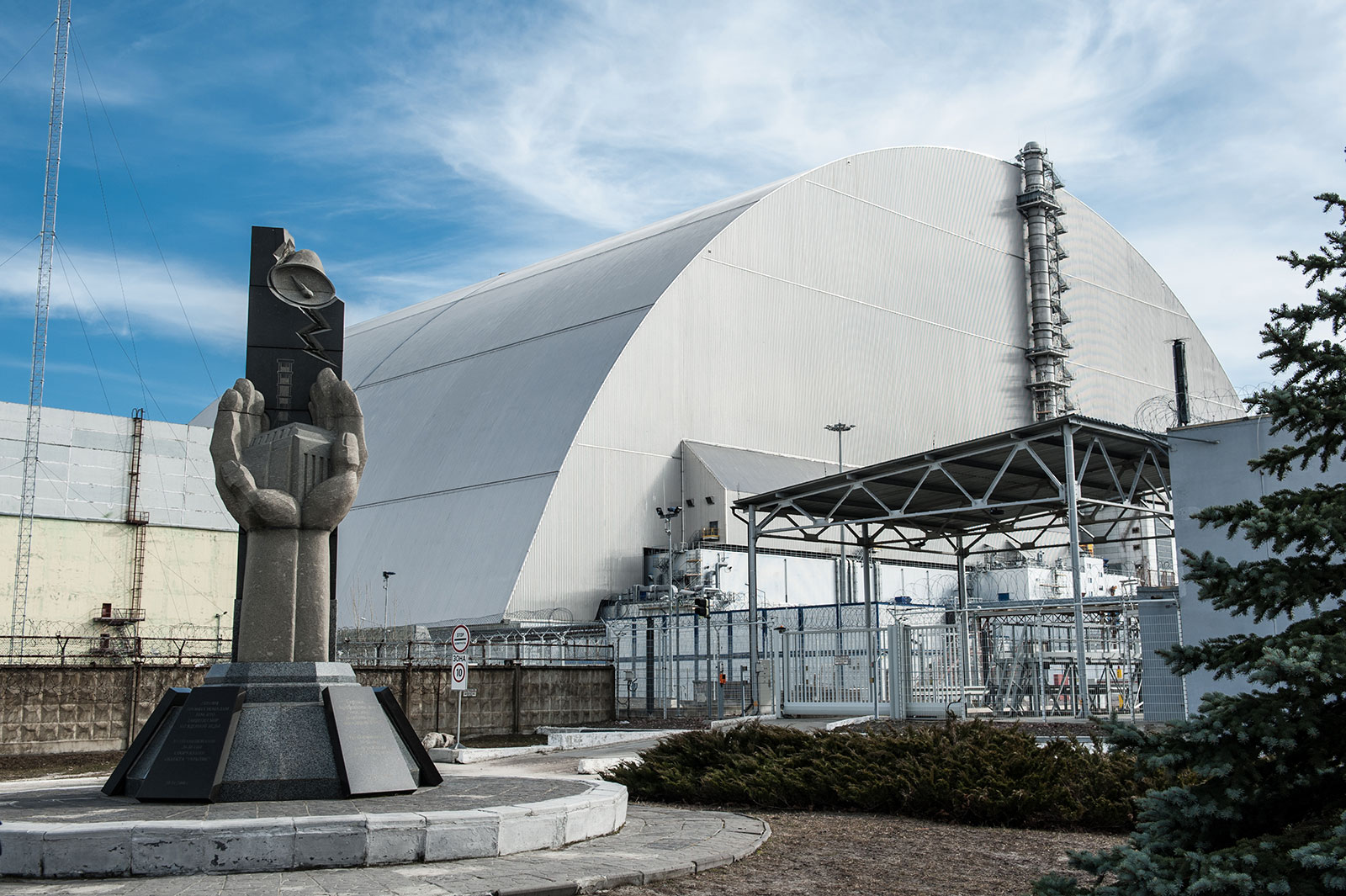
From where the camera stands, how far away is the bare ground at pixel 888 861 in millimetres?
8547

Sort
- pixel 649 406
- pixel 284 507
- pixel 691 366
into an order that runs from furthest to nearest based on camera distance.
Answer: pixel 691 366 < pixel 649 406 < pixel 284 507

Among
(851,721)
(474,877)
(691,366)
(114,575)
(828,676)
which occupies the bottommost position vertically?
(851,721)

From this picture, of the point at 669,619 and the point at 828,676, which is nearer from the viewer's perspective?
the point at 828,676

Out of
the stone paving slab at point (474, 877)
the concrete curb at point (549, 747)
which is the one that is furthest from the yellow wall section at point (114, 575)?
the stone paving slab at point (474, 877)

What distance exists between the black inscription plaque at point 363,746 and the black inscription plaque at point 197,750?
2.94 feet

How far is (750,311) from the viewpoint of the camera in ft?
162

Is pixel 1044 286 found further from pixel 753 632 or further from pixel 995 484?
pixel 753 632

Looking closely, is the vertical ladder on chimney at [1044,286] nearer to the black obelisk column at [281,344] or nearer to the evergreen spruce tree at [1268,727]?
the black obelisk column at [281,344]

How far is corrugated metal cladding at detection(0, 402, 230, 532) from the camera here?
41.0 metres

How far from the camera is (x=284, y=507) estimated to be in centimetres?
1184

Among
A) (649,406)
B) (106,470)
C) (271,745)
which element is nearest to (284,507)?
(271,745)

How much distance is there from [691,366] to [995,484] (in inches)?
820

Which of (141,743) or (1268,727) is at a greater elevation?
(1268,727)

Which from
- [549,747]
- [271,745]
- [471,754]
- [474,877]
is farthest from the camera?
[549,747]
